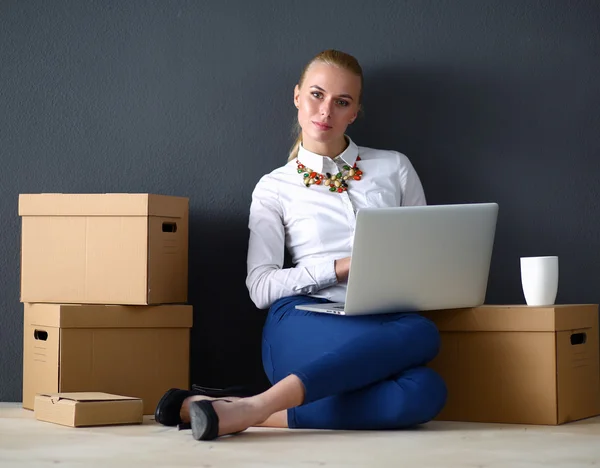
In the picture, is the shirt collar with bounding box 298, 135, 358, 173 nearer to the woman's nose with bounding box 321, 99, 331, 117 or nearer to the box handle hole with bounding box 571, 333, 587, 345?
the woman's nose with bounding box 321, 99, 331, 117

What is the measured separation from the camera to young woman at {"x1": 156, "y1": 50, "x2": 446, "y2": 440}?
199 centimetres

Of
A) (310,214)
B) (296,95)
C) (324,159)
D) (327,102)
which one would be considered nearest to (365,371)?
(310,214)

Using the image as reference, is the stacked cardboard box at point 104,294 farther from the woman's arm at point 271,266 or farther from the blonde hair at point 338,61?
the blonde hair at point 338,61

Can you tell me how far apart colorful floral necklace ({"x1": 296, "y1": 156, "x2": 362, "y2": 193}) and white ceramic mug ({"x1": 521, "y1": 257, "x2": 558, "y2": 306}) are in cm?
58

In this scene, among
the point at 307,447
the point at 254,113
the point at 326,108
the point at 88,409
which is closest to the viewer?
the point at 307,447

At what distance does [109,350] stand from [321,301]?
64 centimetres

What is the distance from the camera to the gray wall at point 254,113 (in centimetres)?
277

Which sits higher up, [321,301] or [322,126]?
[322,126]

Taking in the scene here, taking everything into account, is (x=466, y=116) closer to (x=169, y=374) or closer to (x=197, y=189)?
(x=197, y=189)

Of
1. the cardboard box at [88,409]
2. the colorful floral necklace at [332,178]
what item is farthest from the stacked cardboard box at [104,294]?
the colorful floral necklace at [332,178]

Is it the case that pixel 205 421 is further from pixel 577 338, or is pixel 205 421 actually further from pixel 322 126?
pixel 577 338

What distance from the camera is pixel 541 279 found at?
234 cm

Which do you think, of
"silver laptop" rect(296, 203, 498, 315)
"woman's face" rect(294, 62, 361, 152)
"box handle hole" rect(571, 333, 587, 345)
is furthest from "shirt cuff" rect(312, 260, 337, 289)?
"box handle hole" rect(571, 333, 587, 345)

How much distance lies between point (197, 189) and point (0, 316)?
80 cm
